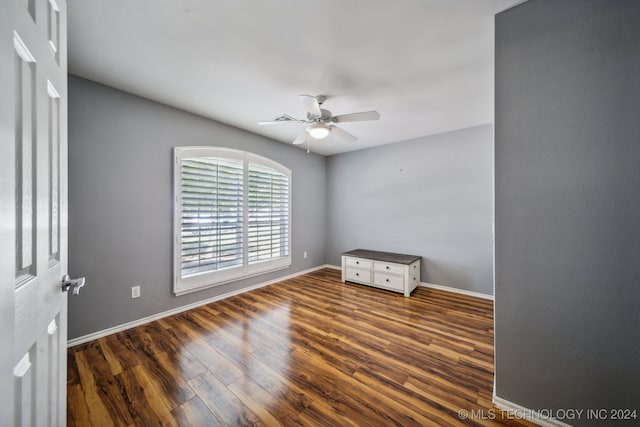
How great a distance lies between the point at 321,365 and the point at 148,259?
2.17m

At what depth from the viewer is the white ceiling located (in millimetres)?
1433

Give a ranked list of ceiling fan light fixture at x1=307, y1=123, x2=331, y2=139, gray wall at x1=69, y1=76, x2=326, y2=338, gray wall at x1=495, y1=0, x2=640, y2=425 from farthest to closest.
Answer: ceiling fan light fixture at x1=307, y1=123, x2=331, y2=139
gray wall at x1=69, y1=76, x2=326, y2=338
gray wall at x1=495, y1=0, x2=640, y2=425

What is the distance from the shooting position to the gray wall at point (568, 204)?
1.15 meters

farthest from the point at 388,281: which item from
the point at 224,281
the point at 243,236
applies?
the point at 224,281

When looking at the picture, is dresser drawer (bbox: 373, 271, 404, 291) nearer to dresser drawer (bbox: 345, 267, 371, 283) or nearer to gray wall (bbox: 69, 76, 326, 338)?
dresser drawer (bbox: 345, 267, 371, 283)

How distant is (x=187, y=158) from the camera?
9.18ft

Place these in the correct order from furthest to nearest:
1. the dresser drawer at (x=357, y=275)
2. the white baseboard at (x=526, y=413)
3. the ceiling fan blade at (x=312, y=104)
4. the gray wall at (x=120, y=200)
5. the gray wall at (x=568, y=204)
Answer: the dresser drawer at (x=357, y=275) → the gray wall at (x=120, y=200) → the ceiling fan blade at (x=312, y=104) → the white baseboard at (x=526, y=413) → the gray wall at (x=568, y=204)

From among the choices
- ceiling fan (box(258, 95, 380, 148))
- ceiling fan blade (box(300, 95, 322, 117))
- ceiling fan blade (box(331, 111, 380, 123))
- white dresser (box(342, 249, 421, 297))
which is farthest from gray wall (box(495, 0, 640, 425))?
white dresser (box(342, 249, 421, 297))

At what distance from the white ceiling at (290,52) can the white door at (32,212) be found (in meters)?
0.76

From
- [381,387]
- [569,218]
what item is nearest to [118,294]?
[381,387]

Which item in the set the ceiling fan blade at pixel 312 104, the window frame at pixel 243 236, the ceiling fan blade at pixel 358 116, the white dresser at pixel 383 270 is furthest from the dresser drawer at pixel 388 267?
the ceiling fan blade at pixel 312 104

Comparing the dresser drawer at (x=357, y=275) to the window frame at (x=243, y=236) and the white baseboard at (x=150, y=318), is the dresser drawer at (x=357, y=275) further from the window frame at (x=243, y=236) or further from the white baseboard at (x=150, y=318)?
the white baseboard at (x=150, y=318)

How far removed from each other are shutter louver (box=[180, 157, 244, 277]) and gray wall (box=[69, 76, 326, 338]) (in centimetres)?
18

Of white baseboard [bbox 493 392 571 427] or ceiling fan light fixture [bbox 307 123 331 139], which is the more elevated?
ceiling fan light fixture [bbox 307 123 331 139]
